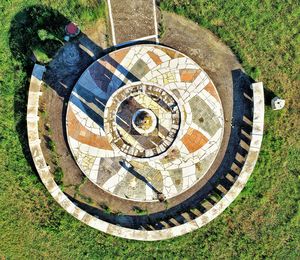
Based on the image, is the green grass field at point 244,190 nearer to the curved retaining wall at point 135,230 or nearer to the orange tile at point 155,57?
the curved retaining wall at point 135,230

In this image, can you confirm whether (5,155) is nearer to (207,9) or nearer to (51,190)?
(51,190)

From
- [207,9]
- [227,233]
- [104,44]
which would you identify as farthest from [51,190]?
[207,9]

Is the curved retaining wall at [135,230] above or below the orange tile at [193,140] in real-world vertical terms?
below

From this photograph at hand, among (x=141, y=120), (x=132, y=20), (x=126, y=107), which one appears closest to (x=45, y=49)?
(x=132, y=20)

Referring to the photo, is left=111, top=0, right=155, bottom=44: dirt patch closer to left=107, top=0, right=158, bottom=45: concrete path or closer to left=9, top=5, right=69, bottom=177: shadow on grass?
left=107, top=0, right=158, bottom=45: concrete path

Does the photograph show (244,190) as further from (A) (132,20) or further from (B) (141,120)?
(A) (132,20)

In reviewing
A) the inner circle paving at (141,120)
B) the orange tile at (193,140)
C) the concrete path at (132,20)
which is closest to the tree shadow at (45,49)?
the concrete path at (132,20)
